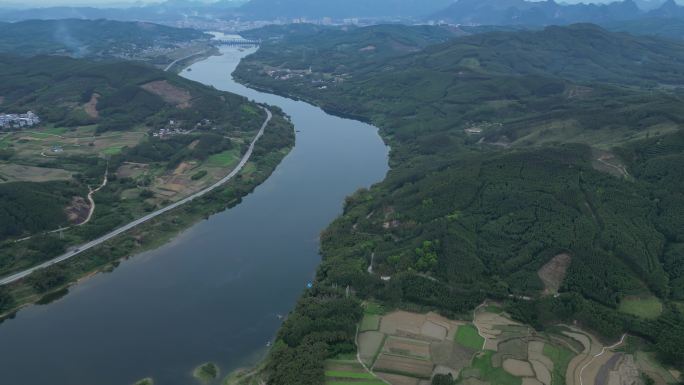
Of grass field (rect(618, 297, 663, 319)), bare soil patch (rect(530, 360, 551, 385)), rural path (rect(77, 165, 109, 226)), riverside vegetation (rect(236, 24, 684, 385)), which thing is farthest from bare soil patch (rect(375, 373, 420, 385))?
rural path (rect(77, 165, 109, 226))

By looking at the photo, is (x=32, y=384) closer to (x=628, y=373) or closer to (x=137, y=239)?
(x=137, y=239)

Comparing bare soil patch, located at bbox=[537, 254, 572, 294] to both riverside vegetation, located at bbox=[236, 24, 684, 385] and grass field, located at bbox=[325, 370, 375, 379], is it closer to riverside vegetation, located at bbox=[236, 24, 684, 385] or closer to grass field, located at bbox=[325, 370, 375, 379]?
riverside vegetation, located at bbox=[236, 24, 684, 385]

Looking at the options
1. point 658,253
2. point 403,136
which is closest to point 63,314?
point 658,253

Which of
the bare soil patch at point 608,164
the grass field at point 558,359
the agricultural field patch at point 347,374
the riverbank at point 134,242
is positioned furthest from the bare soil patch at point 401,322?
the bare soil patch at point 608,164

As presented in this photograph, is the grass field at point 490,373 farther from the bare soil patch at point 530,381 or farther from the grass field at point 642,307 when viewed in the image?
the grass field at point 642,307

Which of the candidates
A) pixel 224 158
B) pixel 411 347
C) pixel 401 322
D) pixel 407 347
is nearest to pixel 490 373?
pixel 411 347
